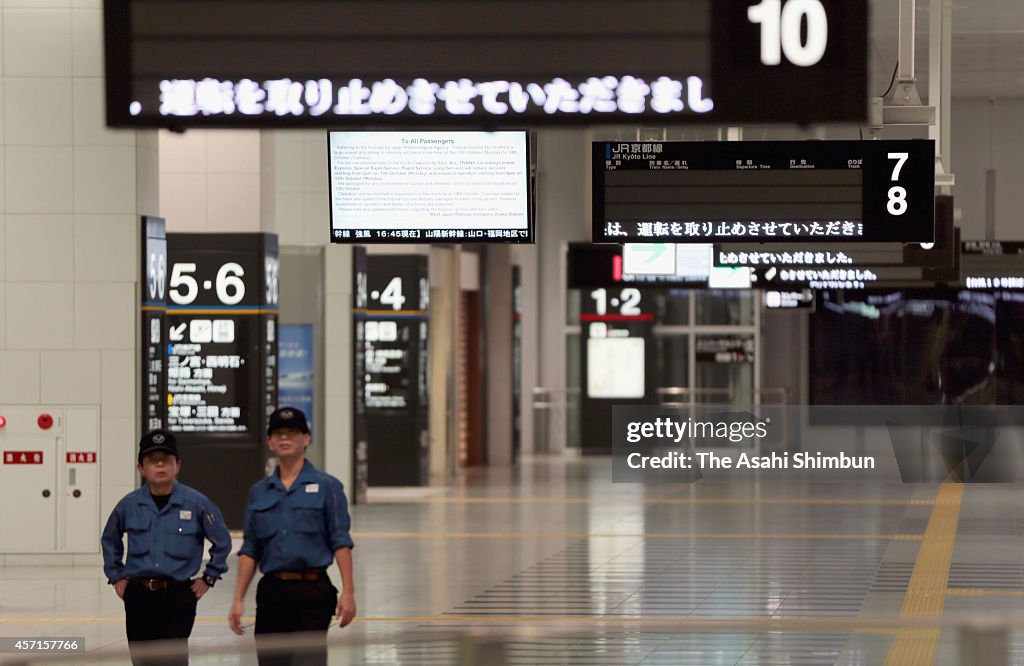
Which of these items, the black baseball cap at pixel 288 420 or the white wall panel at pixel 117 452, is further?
the white wall panel at pixel 117 452

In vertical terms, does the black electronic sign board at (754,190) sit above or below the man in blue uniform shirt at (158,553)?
above

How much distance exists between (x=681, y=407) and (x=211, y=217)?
15.5 meters

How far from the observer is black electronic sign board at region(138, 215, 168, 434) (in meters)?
13.4

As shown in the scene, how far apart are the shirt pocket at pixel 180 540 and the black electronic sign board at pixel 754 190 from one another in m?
3.89

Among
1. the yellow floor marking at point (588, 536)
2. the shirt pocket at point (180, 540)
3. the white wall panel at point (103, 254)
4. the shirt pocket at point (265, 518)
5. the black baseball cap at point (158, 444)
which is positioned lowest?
the yellow floor marking at point (588, 536)

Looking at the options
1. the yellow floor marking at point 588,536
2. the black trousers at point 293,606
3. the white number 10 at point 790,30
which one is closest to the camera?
the white number 10 at point 790,30

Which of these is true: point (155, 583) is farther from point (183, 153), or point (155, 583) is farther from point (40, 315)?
point (183, 153)

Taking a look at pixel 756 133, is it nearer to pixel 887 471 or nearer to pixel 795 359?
pixel 887 471

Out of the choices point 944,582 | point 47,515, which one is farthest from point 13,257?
point 944,582

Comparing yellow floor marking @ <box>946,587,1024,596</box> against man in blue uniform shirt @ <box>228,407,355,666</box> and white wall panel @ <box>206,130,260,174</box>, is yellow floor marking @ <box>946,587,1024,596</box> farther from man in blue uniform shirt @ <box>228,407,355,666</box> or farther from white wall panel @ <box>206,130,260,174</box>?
white wall panel @ <box>206,130,260,174</box>

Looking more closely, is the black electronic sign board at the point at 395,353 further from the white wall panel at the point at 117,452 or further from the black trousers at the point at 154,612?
the black trousers at the point at 154,612

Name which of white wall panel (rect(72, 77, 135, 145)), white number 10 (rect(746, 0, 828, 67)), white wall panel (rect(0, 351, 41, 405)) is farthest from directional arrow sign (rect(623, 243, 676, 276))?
white number 10 (rect(746, 0, 828, 67))

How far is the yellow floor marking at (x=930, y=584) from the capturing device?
4945mm

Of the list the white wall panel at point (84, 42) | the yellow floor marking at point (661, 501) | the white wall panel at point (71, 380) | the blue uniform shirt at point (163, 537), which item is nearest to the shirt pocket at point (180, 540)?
the blue uniform shirt at point (163, 537)
